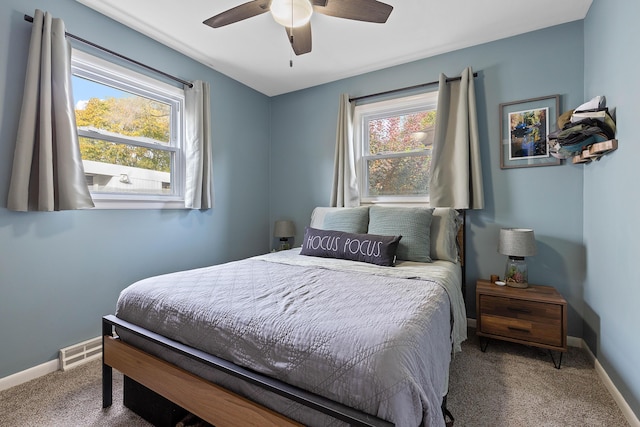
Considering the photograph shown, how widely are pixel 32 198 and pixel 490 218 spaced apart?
11.2 feet

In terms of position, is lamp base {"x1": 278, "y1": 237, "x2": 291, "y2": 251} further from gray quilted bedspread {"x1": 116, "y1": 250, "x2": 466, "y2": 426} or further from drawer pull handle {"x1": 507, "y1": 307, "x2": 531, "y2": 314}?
drawer pull handle {"x1": 507, "y1": 307, "x2": 531, "y2": 314}

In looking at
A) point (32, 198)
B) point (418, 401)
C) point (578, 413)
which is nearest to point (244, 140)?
point (32, 198)

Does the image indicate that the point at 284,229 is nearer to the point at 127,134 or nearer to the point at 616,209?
the point at 127,134

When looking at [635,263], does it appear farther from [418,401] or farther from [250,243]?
[250,243]

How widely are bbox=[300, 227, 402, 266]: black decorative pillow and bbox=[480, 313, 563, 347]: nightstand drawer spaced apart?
842 millimetres

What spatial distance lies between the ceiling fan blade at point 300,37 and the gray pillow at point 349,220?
4.46ft

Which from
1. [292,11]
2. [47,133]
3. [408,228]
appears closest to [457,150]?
[408,228]

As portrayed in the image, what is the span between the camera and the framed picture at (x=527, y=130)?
242cm

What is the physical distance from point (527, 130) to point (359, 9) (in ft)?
5.70

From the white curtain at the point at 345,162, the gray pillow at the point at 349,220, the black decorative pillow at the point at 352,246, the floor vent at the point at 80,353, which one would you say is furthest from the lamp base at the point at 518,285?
the floor vent at the point at 80,353

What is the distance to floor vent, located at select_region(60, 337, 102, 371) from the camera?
2031mm

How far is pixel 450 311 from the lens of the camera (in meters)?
1.63

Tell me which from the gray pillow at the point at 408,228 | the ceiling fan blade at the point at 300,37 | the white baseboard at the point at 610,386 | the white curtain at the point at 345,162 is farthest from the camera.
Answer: the white curtain at the point at 345,162

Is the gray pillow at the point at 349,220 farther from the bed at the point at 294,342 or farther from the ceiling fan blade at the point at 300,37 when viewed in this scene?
the ceiling fan blade at the point at 300,37
